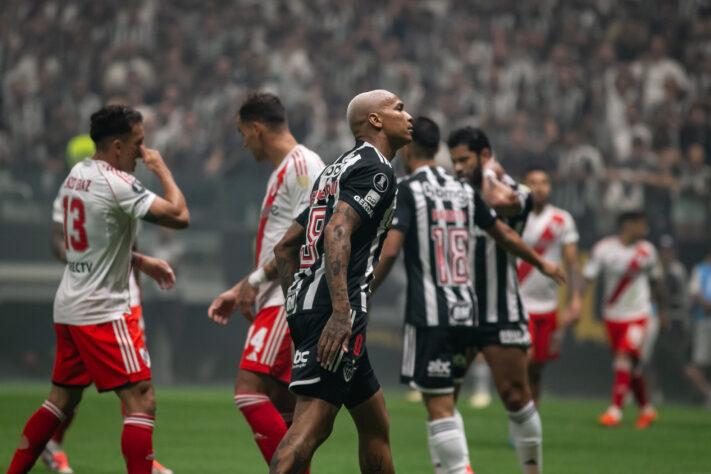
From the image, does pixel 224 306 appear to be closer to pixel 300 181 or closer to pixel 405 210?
pixel 300 181

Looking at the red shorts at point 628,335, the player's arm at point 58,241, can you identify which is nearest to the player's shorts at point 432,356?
the player's arm at point 58,241

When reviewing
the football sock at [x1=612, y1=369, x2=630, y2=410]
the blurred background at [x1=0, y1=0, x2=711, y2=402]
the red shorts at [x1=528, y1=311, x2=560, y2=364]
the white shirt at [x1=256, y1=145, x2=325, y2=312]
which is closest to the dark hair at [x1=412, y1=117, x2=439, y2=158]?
the white shirt at [x1=256, y1=145, x2=325, y2=312]

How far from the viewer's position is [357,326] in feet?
14.5

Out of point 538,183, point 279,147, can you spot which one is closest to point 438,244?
point 279,147

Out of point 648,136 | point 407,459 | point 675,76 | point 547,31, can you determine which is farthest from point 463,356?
point 547,31

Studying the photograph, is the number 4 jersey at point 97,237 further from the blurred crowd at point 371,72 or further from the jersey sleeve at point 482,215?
the blurred crowd at point 371,72

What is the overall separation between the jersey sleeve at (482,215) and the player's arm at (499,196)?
16cm

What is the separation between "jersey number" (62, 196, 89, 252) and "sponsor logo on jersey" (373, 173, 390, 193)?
1954 mm

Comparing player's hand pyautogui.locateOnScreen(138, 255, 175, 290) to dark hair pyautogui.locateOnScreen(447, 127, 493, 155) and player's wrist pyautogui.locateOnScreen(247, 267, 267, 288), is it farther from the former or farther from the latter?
dark hair pyautogui.locateOnScreen(447, 127, 493, 155)

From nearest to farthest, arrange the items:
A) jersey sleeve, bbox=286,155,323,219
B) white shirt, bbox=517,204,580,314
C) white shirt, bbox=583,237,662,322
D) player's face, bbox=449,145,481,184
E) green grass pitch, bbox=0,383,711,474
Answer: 1. jersey sleeve, bbox=286,155,323,219
2. player's face, bbox=449,145,481,184
3. green grass pitch, bbox=0,383,711,474
4. white shirt, bbox=517,204,580,314
5. white shirt, bbox=583,237,662,322

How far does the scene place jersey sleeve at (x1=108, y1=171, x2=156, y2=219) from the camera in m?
5.48

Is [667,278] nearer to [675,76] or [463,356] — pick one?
[675,76]

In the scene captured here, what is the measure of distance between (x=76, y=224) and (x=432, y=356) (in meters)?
2.27

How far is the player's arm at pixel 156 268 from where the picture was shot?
241 inches
